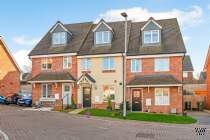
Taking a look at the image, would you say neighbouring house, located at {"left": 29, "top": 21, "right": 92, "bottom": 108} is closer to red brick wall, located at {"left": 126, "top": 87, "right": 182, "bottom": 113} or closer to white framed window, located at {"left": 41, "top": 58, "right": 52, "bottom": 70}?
white framed window, located at {"left": 41, "top": 58, "right": 52, "bottom": 70}

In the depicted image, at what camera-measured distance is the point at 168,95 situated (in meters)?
30.9

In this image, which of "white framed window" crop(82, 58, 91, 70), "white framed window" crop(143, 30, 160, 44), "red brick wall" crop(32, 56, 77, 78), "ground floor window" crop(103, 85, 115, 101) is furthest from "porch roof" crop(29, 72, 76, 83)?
"white framed window" crop(143, 30, 160, 44)

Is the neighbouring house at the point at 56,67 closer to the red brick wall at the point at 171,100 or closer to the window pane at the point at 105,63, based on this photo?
the window pane at the point at 105,63

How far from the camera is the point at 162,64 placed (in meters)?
31.7

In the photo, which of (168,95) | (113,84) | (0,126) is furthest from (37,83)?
(0,126)

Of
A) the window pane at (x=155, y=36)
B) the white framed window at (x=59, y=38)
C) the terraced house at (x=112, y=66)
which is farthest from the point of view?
the white framed window at (x=59, y=38)

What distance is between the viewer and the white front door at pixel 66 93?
111ft

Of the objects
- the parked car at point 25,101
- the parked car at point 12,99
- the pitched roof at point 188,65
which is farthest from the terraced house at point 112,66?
the pitched roof at point 188,65

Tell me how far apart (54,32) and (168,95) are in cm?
1559

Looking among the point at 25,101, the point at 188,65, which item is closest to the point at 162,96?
the point at 25,101

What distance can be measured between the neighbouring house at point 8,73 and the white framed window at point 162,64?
22.1m

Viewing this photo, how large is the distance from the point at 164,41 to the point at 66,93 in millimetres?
12353

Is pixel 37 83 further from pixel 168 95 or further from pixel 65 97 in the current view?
pixel 168 95

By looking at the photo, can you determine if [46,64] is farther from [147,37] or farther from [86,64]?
[147,37]
